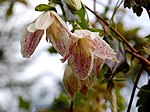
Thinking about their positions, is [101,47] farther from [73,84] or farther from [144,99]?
[144,99]

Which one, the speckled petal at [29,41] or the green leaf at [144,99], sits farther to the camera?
the green leaf at [144,99]

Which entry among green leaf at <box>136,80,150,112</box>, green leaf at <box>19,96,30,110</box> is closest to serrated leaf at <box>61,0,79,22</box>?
green leaf at <box>136,80,150,112</box>

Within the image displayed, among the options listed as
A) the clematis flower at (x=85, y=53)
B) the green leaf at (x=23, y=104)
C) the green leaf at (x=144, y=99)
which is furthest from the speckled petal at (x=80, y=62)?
the green leaf at (x=23, y=104)

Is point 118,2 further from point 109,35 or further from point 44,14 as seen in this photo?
point 44,14

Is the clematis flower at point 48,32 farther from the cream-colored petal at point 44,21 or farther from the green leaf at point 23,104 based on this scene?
the green leaf at point 23,104

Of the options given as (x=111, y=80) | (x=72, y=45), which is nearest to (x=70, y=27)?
(x=72, y=45)
